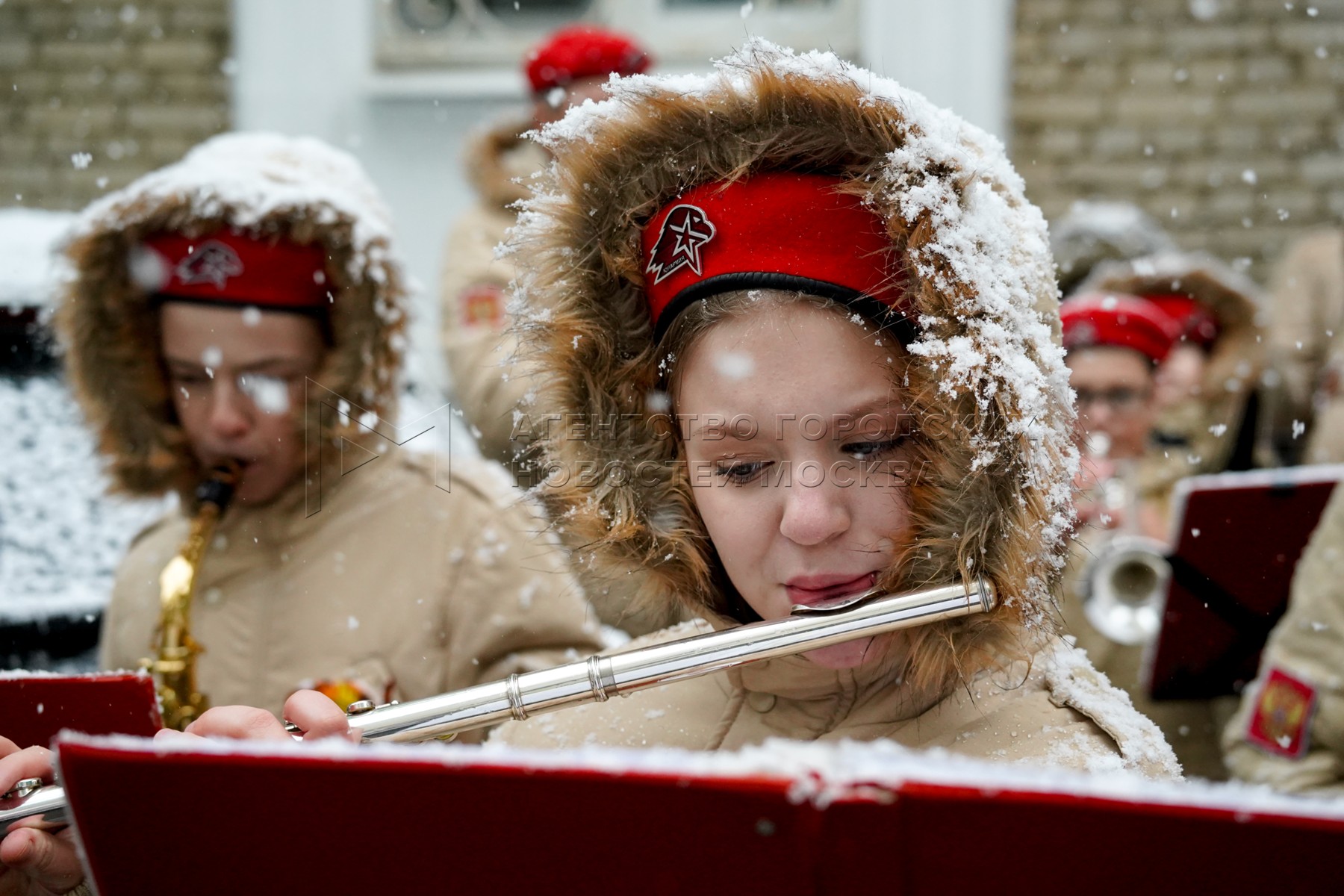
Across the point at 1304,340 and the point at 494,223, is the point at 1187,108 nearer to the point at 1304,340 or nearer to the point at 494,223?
the point at 1304,340

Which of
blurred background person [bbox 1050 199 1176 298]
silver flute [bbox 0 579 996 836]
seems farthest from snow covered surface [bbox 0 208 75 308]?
blurred background person [bbox 1050 199 1176 298]

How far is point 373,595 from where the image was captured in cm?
209

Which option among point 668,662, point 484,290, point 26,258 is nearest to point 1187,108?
point 484,290

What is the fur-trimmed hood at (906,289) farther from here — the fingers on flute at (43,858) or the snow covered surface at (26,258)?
the snow covered surface at (26,258)

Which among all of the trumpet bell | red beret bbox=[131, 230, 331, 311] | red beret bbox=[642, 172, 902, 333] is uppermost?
red beret bbox=[642, 172, 902, 333]

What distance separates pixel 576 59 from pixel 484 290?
2.65 ft

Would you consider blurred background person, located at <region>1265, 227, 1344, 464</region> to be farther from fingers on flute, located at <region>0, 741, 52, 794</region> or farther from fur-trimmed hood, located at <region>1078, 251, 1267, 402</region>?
fingers on flute, located at <region>0, 741, 52, 794</region>

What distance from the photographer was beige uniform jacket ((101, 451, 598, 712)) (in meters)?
2.04

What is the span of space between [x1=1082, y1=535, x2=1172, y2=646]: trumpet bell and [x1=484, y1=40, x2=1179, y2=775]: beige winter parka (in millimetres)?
1342

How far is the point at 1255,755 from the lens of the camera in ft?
6.45

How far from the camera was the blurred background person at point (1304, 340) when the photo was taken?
4.14 metres

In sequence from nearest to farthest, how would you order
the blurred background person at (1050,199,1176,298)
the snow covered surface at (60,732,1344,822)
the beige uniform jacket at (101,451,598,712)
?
the snow covered surface at (60,732,1344,822) < the beige uniform jacket at (101,451,598,712) < the blurred background person at (1050,199,1176,298)

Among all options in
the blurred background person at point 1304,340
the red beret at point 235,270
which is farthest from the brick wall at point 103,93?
the blurred background person at point 1304,340

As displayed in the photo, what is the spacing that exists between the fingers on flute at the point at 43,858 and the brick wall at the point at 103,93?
535 centimetres
